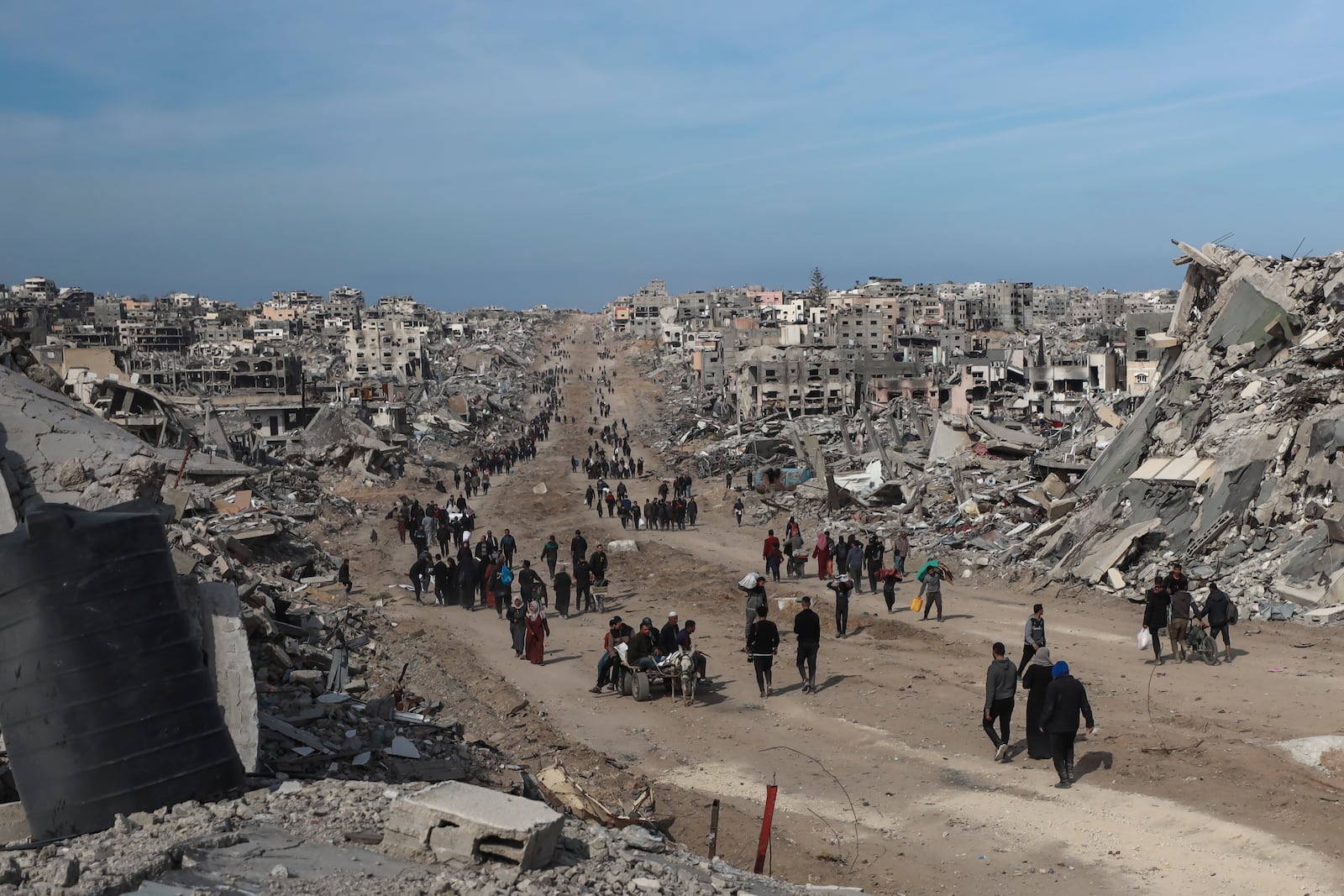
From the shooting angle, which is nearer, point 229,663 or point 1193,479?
point 229,663

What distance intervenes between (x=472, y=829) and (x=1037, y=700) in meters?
6.04

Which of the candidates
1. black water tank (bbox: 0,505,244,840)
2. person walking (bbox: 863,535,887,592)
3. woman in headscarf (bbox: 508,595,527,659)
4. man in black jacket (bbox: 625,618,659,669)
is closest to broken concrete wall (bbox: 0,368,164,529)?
black water tank (bbox: 0,505,244,840)

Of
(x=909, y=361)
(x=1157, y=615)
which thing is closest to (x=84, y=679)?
(x=1157, y=615)

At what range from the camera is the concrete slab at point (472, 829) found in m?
6.68

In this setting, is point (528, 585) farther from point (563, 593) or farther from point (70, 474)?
point (70, 474)

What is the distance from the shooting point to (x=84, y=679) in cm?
705

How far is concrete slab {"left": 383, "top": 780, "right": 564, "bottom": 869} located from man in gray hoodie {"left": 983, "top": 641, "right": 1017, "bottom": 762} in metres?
5.46

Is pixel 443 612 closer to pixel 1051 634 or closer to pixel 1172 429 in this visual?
pixel 1051 634

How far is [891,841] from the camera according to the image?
9625mm

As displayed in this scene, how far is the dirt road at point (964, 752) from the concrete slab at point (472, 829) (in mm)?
3050

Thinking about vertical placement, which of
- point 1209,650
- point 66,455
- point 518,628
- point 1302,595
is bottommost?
point 518,628

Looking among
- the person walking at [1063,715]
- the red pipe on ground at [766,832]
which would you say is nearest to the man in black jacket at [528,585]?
the red pipe on ground at [766,832]

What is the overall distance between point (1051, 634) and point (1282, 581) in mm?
3626

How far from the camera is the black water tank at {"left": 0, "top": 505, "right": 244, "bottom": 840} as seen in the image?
702 cm
